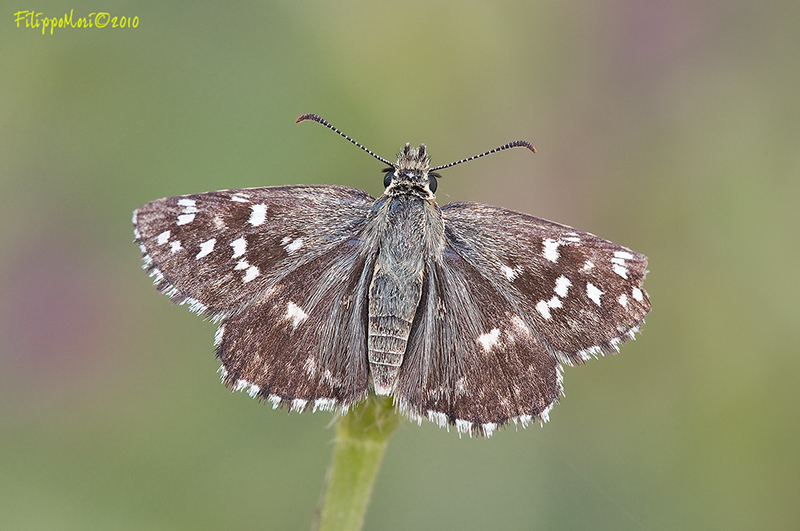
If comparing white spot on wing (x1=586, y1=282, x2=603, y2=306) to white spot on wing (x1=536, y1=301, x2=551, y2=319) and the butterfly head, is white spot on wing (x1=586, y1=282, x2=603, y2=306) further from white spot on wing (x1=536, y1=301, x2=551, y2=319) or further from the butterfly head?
the butterfly head

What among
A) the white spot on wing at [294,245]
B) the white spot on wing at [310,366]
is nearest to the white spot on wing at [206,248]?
the white spot on wing at [294,245]

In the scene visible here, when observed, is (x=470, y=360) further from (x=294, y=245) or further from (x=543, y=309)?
(x=294, y=245)

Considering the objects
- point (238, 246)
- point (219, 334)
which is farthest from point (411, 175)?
point (219, 334)

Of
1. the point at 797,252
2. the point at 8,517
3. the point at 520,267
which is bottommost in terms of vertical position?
the point at 8,517

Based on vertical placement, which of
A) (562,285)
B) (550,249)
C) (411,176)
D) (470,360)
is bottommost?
(470,360)

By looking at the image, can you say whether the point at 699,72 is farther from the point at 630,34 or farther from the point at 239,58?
the point at 239,58

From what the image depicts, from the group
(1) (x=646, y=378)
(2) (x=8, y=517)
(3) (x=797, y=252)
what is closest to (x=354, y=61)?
(1) (x=646, y=378)
